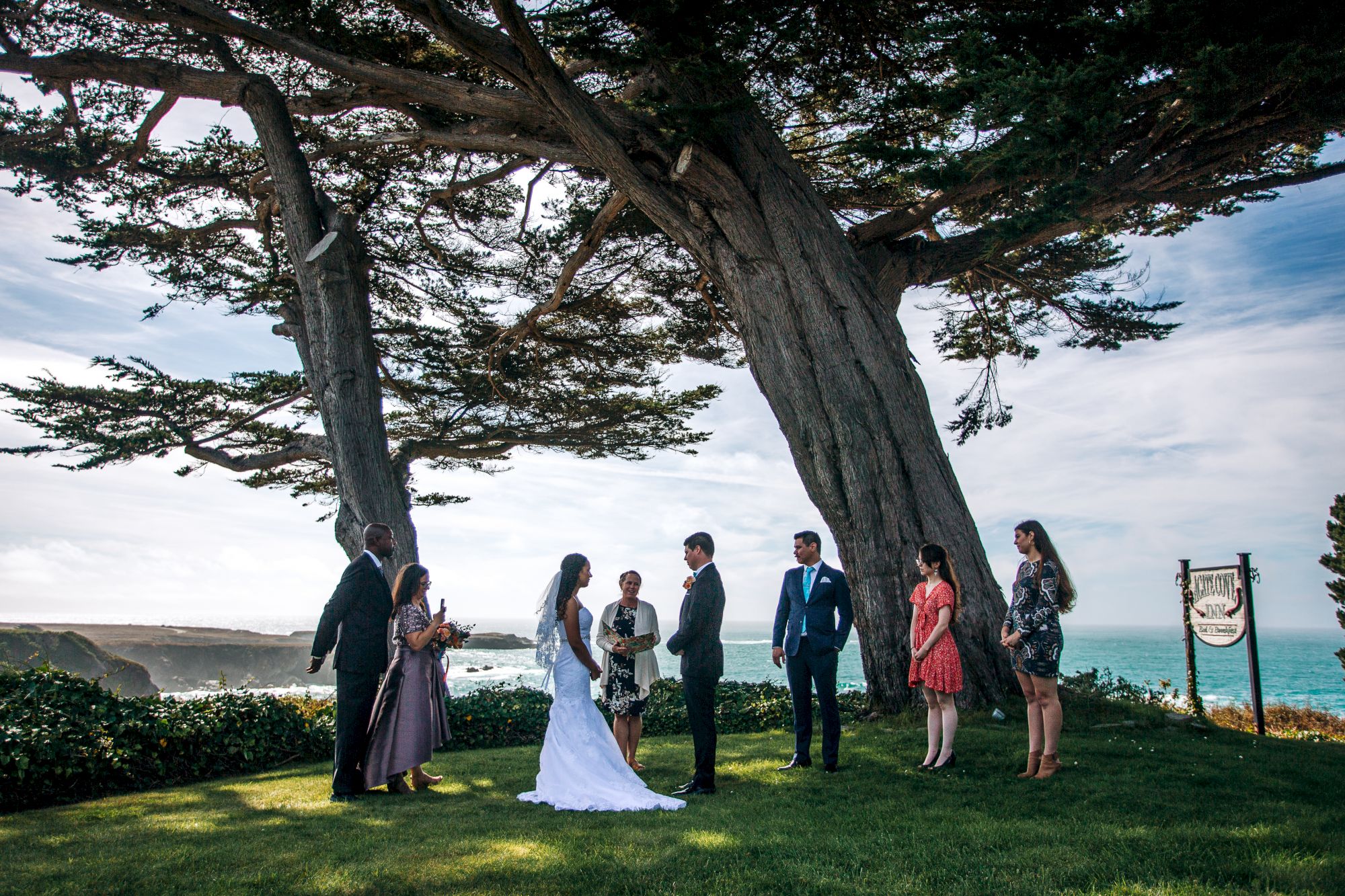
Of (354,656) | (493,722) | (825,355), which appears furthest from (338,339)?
(354,656)

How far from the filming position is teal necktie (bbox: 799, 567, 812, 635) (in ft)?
21.1

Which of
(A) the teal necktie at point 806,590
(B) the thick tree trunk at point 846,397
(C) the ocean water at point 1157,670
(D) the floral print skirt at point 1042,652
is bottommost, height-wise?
(C) the ocean water at point 1157,670

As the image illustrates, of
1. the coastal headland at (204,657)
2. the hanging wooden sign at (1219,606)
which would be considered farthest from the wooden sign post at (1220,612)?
the coastal headland at (204,657)

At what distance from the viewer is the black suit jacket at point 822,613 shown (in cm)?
636

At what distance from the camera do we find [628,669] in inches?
270

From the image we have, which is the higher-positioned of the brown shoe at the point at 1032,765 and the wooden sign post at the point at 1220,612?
the wooden sign post at the point at 1220,612

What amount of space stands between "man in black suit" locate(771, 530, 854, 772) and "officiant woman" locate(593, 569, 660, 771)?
42.6 inches

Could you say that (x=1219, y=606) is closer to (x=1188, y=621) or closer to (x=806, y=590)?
(x=1188, y=621)

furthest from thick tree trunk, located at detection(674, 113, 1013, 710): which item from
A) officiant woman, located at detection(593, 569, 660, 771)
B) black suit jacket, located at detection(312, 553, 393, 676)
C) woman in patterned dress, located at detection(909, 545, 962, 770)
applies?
black suit jacket, located at detection(312, 553, 393, 676)

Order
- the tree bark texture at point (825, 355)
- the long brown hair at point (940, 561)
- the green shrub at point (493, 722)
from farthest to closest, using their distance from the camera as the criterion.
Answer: the green shrub at point (493, 722), the tree bark texture at point (825, 355), the long brown hair at point (940, 561)

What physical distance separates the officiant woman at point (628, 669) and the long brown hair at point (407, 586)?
1.48 meters

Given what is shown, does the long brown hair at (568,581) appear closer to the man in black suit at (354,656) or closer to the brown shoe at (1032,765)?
the man in black suit at (354,656)

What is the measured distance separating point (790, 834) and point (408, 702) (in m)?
3.36

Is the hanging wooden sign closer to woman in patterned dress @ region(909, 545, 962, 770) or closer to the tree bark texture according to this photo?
the tree bark texture
